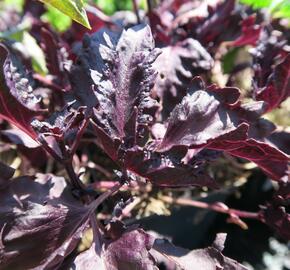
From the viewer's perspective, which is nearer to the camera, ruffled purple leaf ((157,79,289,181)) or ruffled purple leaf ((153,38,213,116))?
ruffled purple leaf ((157,79,289,181))

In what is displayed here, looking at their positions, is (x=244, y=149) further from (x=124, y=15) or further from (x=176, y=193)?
(x=124, y=15)

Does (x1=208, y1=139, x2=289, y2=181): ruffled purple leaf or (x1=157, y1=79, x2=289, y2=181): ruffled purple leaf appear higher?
(x1=157, y1=79, x2=289, y2=181): ruffled purple leaf

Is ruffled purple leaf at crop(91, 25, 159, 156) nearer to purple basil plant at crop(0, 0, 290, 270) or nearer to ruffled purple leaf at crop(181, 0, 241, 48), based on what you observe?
purple basil plant at crop(0, 0, 290, 270)

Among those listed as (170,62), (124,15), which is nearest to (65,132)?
(170,62)

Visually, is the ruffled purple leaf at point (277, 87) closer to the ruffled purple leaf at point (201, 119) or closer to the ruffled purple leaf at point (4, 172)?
the ruffled purple leaf at point (201, 119)

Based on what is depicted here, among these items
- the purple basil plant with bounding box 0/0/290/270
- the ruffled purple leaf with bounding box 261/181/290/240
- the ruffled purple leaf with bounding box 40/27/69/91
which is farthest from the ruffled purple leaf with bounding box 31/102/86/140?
the ruffled purple leaf with bounding box 261/181/290/240

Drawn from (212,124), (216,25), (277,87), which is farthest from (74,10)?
(216,25)
